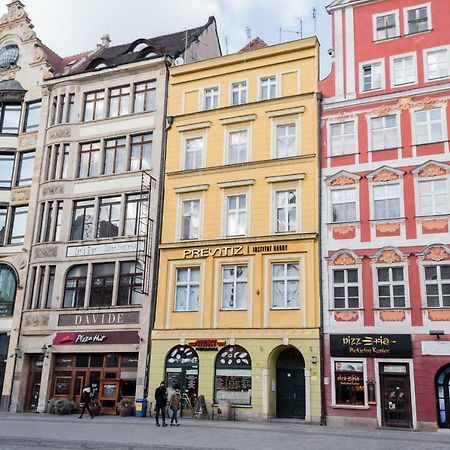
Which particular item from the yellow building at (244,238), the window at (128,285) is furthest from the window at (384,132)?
the window at (128,285)

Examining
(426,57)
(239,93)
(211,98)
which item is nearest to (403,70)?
(426,57)

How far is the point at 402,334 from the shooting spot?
24.2 meters

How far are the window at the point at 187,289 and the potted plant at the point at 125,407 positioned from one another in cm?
504

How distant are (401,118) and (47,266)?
2031 cm

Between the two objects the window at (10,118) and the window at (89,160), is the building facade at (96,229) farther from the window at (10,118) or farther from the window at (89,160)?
the window at (10,118)

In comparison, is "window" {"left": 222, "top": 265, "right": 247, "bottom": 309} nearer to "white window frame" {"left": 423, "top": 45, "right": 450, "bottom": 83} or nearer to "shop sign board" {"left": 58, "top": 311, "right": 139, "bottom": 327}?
"shop sign board" {"left": 58, "top": 311, "right": 139, "bottom": 327}

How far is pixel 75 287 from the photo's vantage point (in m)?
31.8

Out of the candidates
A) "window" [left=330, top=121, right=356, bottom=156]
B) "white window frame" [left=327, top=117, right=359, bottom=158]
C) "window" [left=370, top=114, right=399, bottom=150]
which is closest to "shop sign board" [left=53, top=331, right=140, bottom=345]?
"white window frame" [left=327, top=117, right=359, bottom=158]

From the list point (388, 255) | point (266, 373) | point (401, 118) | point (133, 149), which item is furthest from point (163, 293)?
point (401, 118)

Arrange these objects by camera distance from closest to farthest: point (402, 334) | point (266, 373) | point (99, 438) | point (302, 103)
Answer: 1. point (99, 438)
2. point (402, 334)
3. point (266, 373)
4. point (302, 103)

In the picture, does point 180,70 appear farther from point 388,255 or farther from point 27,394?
point 27,394

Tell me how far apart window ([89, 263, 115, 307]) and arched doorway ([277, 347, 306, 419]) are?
388 inches

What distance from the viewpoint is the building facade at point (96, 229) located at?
29.9 metres

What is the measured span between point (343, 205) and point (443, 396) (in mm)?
9239
